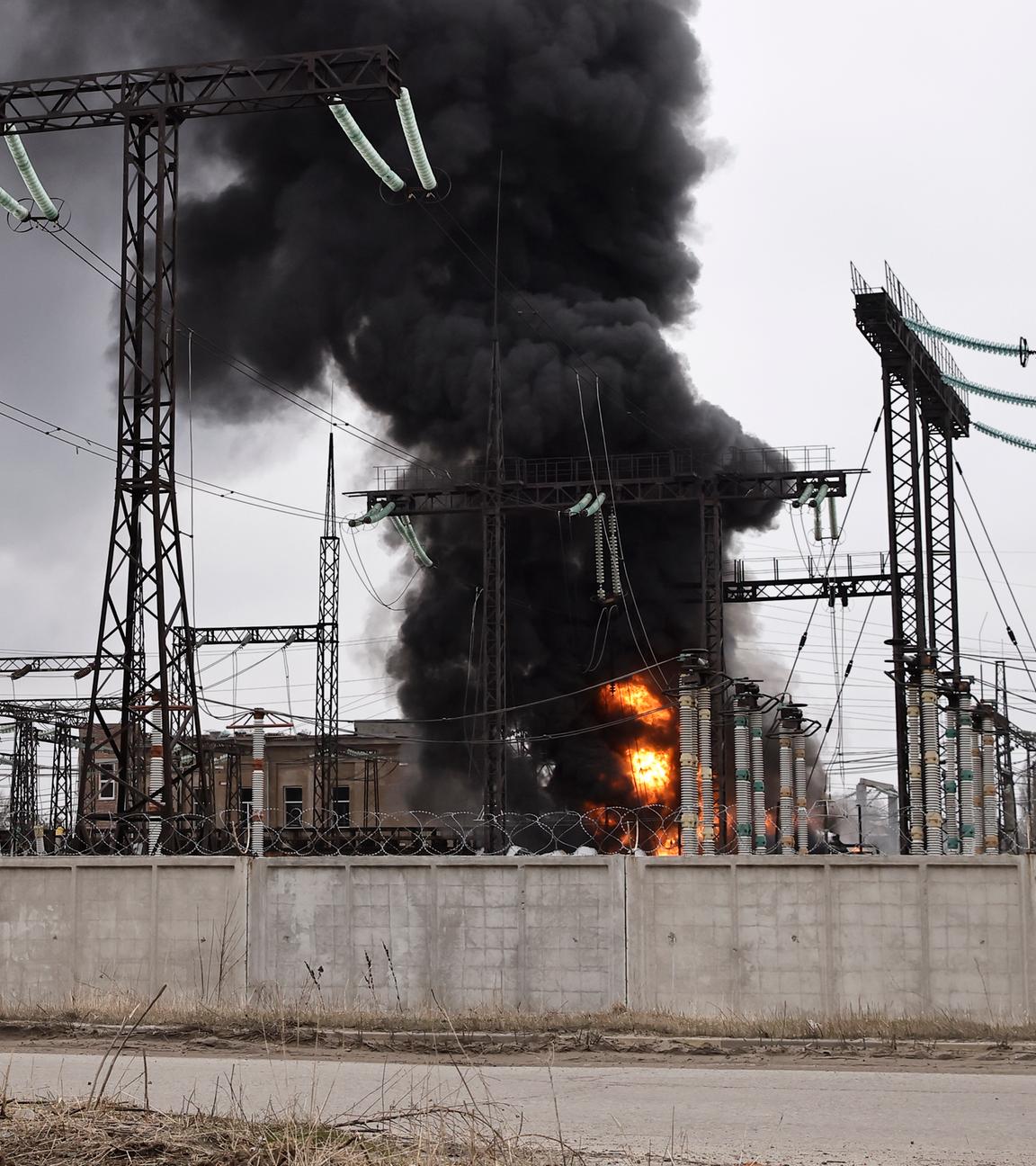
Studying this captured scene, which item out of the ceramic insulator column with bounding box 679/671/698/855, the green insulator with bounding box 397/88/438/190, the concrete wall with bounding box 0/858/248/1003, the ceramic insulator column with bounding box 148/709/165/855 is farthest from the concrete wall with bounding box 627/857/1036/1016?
the green insulator with bounding box 397/88/438/190

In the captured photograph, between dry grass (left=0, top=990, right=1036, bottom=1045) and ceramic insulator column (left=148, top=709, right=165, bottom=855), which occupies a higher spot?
ceramic insulator column (left=148, top=709, right=165, bottom=855)

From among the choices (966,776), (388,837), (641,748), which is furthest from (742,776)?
(641,748)

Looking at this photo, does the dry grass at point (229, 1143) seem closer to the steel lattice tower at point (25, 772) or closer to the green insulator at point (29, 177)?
the green insulator at point (29, 177)

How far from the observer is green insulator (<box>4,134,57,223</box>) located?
2727 centimetres

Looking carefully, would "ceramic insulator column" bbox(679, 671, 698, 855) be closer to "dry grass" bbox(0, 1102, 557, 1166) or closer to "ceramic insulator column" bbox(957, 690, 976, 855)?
"ceramic insulator column" bbox(957, 690, 976, 855)

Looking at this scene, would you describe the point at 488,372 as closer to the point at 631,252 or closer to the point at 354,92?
the point at 631,252

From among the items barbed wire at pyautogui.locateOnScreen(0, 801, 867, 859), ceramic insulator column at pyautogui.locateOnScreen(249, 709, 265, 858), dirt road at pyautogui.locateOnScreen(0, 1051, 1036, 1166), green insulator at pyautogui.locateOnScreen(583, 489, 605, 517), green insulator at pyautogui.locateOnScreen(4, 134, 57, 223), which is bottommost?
dirt road at pyautogui.locateOnScreen(0, 1051, 1036, 1166)

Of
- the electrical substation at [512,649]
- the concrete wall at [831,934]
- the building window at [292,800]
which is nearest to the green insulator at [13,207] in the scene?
the electrical substation at [512,649]

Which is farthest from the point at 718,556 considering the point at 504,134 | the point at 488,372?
the point at 504,134

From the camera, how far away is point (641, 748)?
4922 centimetres

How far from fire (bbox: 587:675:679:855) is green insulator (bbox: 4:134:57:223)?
991 inches

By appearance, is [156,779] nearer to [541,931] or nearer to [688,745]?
[541,931]

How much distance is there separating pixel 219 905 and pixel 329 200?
1514 inches

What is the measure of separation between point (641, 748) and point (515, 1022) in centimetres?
3311
